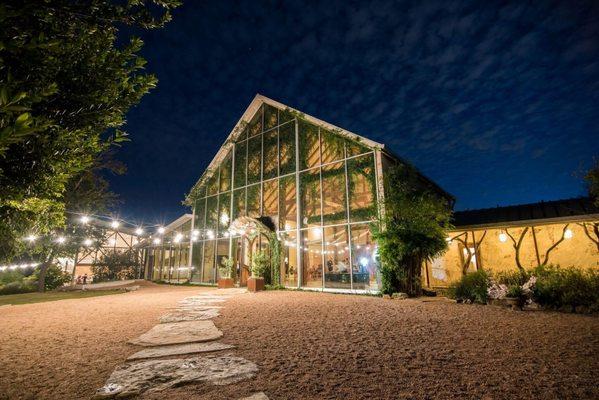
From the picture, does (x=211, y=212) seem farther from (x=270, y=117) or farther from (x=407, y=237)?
(x=407, y=237)

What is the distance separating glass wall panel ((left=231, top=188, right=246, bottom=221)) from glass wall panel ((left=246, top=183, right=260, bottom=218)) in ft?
1.47

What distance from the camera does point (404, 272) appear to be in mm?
8406

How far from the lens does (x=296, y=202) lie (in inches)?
440

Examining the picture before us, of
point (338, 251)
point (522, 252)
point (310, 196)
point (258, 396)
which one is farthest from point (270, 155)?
point (258, 396)

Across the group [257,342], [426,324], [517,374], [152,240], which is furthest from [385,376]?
[152,240]

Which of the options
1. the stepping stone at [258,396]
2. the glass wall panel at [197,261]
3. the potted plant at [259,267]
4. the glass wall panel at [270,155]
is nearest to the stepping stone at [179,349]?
the stepping stone at [258,396]

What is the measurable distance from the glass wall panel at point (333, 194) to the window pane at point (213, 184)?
7.15m

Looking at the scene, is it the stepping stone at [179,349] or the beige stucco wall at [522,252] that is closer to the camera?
the stepping stone at [179,349]

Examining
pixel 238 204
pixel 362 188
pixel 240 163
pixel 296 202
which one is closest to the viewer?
pixel 362 188

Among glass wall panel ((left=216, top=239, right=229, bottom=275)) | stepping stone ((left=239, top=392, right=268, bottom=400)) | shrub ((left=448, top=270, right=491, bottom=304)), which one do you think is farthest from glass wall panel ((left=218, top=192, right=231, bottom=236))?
stepping stone ((left=239, top=392, right=268, bottom=400))

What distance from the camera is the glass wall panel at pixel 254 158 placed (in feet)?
43.5

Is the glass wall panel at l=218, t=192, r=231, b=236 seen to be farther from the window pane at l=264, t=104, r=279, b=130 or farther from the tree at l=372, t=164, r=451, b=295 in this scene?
the tree at l=372, t=164, r=451, b=295

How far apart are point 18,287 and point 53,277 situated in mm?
1838

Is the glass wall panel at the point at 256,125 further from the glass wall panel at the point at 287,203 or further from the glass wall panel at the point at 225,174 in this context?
the glass wall panel at the point at 287,203
